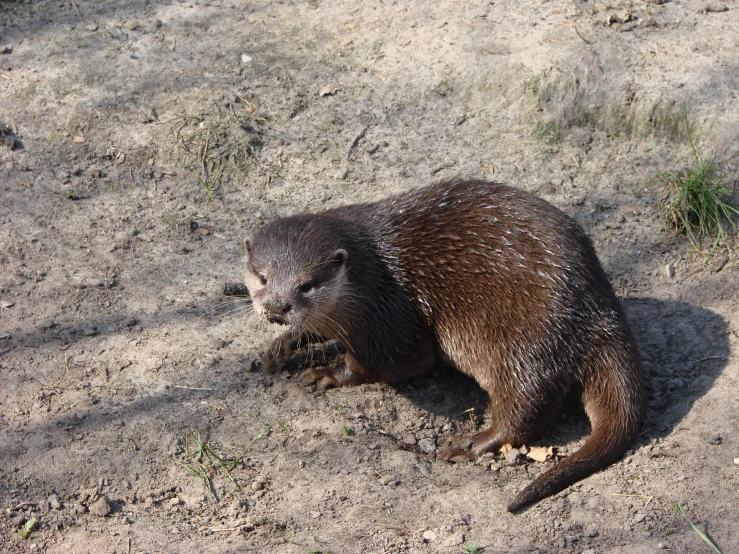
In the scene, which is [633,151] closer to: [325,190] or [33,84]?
[325,190]

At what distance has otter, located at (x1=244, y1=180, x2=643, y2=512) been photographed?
133 inches

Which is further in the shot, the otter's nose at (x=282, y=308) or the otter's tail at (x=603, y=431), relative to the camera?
the otter's nose at (x=282, y=308)

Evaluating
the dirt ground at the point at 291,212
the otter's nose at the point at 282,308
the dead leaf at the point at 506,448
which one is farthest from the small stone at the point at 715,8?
the otter's nose at the point at 282,308

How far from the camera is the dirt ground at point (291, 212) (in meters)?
3.13

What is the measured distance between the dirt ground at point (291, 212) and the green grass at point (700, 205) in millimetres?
86

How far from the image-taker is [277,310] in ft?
11.0

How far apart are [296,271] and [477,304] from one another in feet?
2.58

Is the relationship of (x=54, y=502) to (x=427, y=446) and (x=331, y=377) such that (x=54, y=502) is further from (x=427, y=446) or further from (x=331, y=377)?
(x=427, y=446)

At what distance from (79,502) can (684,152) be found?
3.79m

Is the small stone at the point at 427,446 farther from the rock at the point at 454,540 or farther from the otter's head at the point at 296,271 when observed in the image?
the otter's head at the point at 296,271

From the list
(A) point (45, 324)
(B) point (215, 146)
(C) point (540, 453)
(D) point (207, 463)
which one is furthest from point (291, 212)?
(C) point (540, 453)

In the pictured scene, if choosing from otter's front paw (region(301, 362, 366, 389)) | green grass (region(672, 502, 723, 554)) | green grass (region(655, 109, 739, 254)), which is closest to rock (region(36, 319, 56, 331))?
otter's front paw (region(301, 362, 366, 389))

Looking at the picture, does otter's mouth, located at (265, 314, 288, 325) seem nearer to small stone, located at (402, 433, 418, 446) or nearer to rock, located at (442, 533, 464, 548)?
small stone, located at (402, 433, 418, 446)

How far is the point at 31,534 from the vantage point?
2957 millimetres
